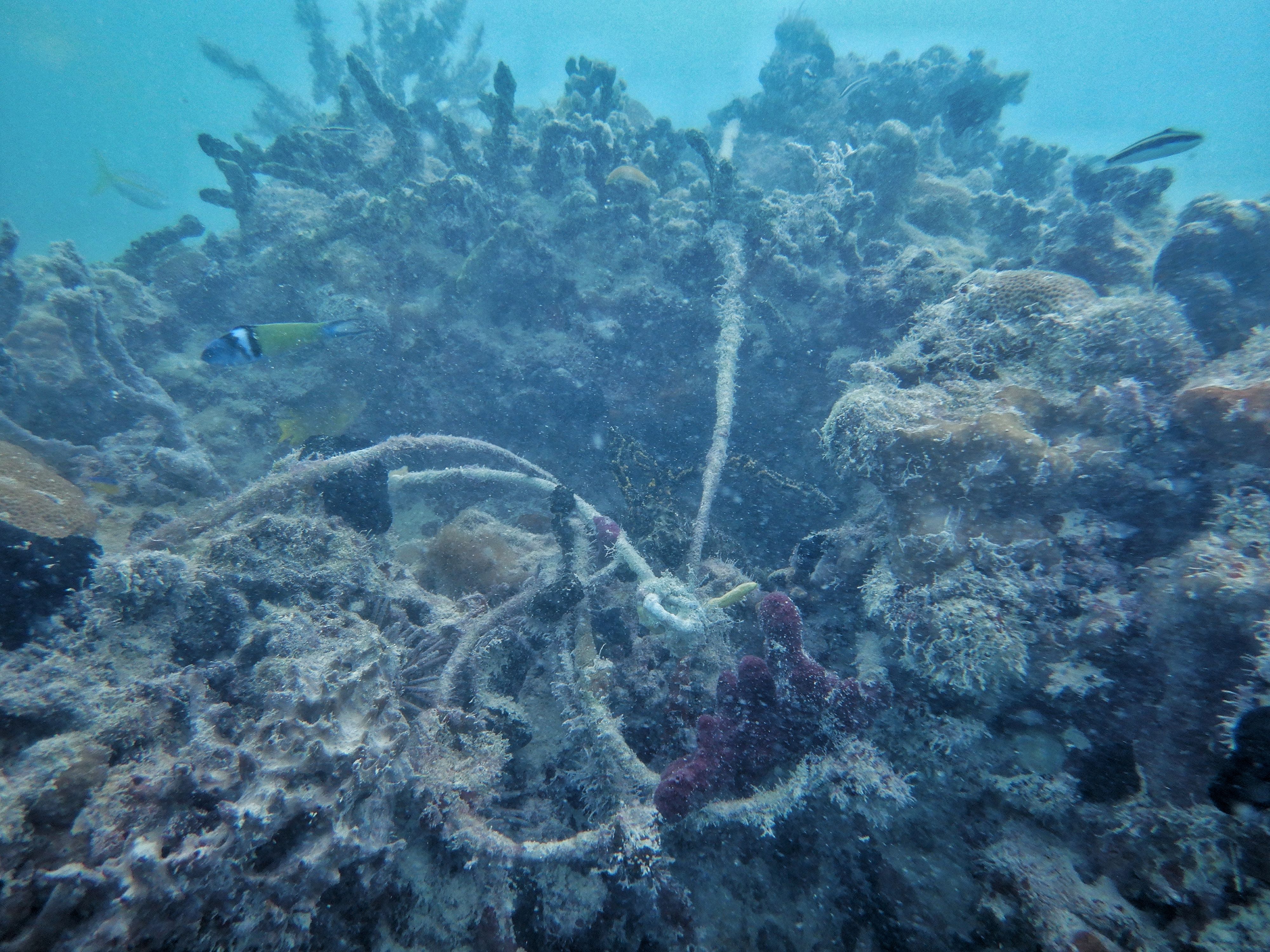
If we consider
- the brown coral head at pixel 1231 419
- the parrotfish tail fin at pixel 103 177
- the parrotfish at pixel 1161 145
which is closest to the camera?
the brown coral head at pixel 1231 419

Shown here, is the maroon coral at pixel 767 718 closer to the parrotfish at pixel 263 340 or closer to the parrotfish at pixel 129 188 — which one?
the parrotfish at pixel 263 340

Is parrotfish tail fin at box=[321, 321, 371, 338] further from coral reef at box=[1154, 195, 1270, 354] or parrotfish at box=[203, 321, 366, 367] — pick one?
coral reef at box=[1154, 195, 1270, 354]

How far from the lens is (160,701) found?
200cm

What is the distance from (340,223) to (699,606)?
6.65 meters

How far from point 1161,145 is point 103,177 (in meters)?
28.7

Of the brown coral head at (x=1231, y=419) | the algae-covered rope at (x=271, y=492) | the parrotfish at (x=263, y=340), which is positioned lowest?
the brown coral head at (x=1231, y=419)

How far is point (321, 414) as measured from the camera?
221 inches

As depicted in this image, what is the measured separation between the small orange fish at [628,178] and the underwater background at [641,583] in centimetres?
8

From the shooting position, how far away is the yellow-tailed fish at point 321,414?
554 cm

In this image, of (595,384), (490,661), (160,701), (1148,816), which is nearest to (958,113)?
(595,384)

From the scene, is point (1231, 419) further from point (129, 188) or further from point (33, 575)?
point (129, 188)

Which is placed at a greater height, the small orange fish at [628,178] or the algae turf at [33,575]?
the small orange fish at [628,178]

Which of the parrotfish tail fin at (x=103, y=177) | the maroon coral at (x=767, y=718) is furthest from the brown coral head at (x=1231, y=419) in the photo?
the parrotfish tail fin at (x=103, y=177)

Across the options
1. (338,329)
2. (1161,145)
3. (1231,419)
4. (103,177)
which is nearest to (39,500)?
(338,329)
